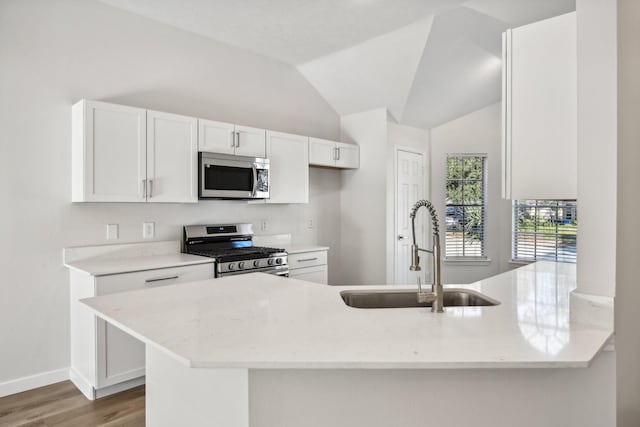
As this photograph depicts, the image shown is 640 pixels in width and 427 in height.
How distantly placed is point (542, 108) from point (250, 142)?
2723 mm

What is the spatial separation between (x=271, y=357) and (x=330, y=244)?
13.2ft

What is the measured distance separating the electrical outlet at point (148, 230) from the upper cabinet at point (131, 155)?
14.4 inches

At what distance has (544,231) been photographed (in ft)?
17.6

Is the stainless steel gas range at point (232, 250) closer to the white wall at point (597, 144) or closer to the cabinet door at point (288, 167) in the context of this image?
the cabinet door at point (288, 167)

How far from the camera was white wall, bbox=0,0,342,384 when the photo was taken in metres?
2.81

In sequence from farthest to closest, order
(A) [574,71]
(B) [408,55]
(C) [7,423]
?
(B) [408,55]
(C) [7,423]
(A) [574,71]

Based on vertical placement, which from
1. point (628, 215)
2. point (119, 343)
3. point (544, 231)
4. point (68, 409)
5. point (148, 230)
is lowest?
point (68, 409)

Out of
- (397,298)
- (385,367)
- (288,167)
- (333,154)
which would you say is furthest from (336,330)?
(333,154)

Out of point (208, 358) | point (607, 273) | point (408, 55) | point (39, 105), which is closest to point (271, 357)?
point (208, 358)

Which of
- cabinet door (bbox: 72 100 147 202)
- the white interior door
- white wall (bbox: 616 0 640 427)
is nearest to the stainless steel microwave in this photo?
cabinet door (bbox: 72 100 147 202)

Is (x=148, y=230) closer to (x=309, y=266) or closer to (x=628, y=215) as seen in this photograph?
(x=309, y=266)

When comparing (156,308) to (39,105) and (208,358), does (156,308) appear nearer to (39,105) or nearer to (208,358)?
(208,358)

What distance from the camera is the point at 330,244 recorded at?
16.8 feet

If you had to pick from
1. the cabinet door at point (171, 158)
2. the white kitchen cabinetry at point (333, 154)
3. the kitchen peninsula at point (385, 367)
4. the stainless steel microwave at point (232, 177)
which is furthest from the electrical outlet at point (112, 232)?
the white kitchen cabinetry at point (333, 154)
